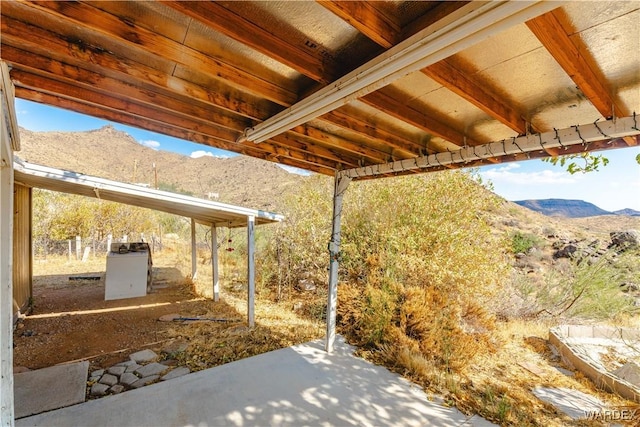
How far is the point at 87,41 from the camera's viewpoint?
58.7 inches

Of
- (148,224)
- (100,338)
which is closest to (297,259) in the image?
(100,338)

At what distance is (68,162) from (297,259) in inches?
1341

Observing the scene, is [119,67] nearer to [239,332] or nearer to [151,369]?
[151,369]

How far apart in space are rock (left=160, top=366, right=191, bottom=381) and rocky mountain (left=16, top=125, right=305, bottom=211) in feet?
74.0

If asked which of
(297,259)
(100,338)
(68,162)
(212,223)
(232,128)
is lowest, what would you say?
(100,338)

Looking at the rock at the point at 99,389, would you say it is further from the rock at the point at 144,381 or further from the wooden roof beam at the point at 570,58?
the wooden roof beam at the point at 570,58

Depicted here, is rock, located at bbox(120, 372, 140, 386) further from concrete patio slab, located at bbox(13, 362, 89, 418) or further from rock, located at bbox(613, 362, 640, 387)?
rock, located at bbox(613, 362, 640, 387)

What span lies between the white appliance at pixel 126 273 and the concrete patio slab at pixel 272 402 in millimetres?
5603

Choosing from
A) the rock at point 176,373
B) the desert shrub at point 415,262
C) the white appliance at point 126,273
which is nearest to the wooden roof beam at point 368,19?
the desert shrub at point 415,262

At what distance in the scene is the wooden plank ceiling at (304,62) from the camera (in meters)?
1.23

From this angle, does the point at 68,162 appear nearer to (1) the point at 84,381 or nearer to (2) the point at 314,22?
(1) the point at 84,381

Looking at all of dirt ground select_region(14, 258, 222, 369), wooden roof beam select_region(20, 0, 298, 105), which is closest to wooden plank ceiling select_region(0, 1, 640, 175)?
wooden roof beam select_region(20, 0, 298, 105)

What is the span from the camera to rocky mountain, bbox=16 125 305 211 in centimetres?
2983

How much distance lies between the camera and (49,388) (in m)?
3.23
